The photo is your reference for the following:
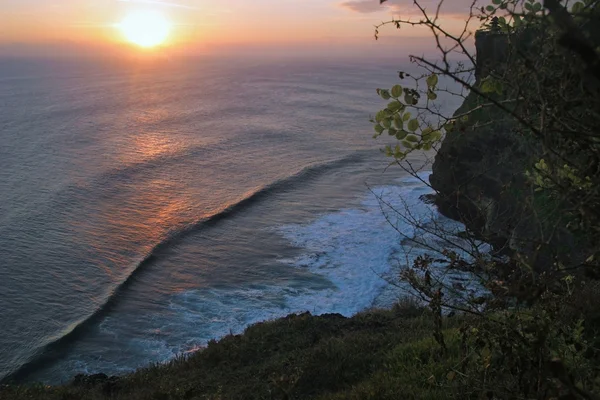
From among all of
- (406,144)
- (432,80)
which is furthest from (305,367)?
(432,80)

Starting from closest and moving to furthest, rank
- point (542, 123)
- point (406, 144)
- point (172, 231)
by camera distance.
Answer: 1. point (542, 123)
2. point (406, 144)
3. point (172, 231)

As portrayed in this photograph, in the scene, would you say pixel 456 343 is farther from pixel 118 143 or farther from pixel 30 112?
pixel 30 112

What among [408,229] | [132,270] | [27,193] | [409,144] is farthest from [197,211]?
[409,144]

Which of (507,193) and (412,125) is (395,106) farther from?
(507,193)

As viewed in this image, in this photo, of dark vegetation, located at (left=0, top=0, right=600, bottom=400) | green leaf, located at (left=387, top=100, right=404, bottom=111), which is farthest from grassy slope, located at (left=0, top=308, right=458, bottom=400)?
green leaf, located at (left=387, top=100, right=404, bottom=111)

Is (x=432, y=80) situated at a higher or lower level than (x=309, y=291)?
higher

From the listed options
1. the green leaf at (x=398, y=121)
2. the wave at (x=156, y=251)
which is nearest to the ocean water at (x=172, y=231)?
the wave at (x=156, y=251)

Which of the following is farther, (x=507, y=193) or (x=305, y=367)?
(x=305, y=367)
